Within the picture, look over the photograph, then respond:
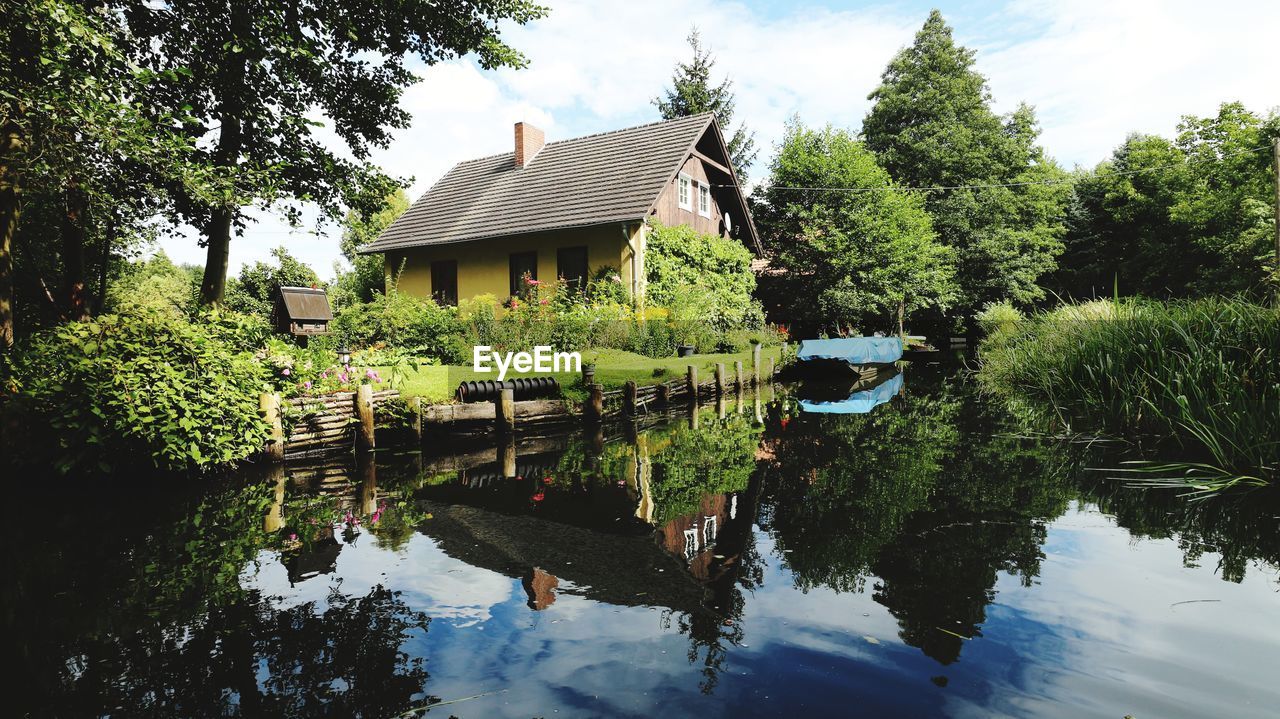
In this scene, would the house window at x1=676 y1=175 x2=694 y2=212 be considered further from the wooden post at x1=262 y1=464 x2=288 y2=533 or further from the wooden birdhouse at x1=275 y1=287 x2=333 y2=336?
the wooden post at x1=262 y1=464 x2=288 y2=533

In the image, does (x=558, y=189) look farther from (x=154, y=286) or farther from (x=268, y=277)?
(x=154, y=286)

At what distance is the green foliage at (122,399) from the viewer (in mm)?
7195

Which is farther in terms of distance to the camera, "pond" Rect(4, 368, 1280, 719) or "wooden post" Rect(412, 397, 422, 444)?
"wooden post" Rect(412, 397, 422, 444)

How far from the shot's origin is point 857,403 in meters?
15.9

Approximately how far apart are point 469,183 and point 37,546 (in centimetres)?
2441

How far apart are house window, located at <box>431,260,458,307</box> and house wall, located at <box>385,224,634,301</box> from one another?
187 millimetres

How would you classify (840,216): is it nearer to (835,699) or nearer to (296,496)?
(296,496)

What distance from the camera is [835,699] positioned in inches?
126

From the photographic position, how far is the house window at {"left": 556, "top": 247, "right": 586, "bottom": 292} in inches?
903

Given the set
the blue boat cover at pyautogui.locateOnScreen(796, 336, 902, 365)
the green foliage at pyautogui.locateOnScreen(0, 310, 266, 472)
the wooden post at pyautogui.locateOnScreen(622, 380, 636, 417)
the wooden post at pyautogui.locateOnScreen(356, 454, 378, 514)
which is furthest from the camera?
the blue boat cover at pyautogui.locateOnScreen(796, 336, 902, 365)

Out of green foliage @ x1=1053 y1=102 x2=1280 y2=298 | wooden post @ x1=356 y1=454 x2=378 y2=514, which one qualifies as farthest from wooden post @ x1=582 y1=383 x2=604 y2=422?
green foliage @ x1=1053 y1=102 x2=1280 y2=298

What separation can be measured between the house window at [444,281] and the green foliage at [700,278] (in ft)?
25.6

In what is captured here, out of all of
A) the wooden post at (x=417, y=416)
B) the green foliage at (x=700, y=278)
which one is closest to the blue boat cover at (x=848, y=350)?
the green foliage at (x=700, y=278)

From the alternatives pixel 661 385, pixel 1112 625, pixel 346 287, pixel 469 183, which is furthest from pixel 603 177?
pixel 1112 625
